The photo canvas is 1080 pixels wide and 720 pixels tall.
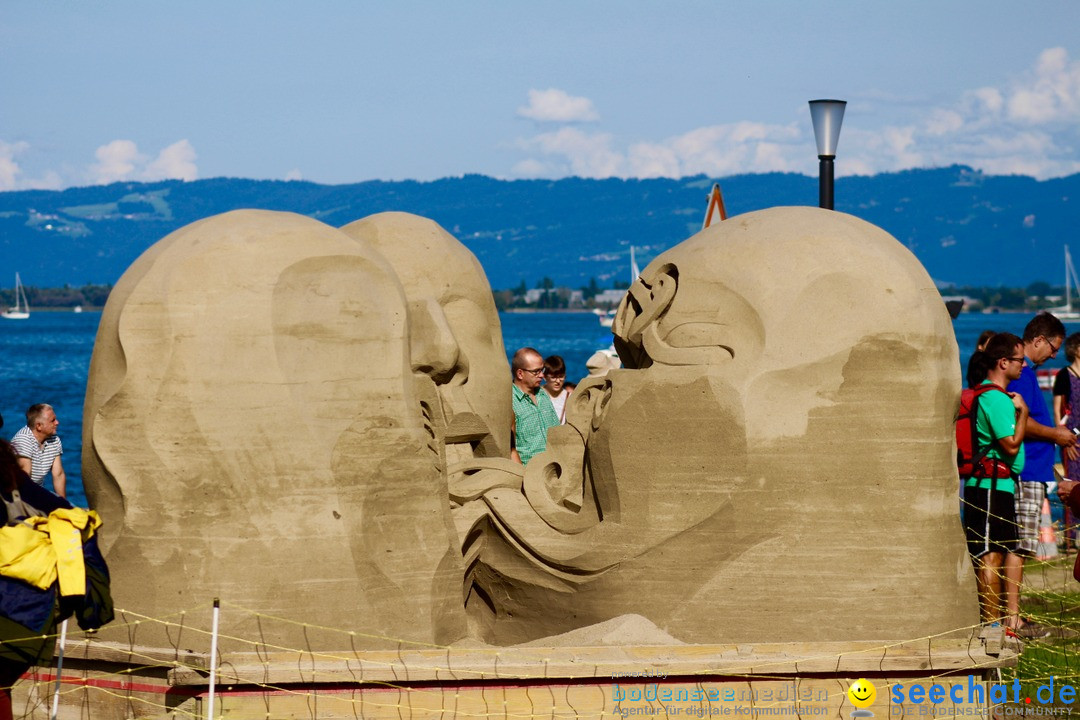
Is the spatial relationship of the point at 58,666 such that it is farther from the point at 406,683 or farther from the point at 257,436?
the point at 406,683

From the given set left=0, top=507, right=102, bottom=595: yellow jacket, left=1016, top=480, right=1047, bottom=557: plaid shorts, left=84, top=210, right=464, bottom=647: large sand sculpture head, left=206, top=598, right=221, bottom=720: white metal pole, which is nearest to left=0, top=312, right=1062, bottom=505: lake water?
left=1016, top=480, right=1047, bottom=557: plaid shorts

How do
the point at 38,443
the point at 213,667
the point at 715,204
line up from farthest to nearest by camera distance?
the point at 715,204, the point at 38,443, the point at 213,667

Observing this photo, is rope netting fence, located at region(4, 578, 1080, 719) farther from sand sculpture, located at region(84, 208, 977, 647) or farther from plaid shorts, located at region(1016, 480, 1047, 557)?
plaid shorts, located at region(1016, 480, 1047, 557)

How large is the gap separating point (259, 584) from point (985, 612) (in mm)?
4123

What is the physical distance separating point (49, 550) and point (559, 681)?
204 centimetres

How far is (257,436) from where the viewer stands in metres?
6.47

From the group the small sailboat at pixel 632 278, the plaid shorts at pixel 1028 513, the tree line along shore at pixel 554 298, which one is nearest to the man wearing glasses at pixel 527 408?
the small sailboat at pixel 632 278

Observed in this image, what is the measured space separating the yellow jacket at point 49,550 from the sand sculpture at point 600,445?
130 centimetres

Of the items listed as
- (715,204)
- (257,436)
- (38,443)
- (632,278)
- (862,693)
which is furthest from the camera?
(632,278)

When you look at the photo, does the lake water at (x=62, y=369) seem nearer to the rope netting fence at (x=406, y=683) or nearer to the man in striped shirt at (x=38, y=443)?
the man in striped shirt at (x=38, y=443)

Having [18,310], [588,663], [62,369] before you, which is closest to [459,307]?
[588,663]

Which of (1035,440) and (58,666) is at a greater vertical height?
(1035,440)

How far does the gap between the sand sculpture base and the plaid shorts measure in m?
2.54

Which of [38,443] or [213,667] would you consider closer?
[213,667]
